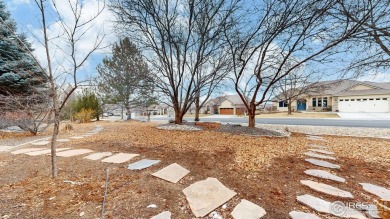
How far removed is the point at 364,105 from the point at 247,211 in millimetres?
28257

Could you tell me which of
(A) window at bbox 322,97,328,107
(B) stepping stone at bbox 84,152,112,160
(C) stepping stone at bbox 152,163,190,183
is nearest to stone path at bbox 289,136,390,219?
(C) stepping stone at bbox 152,163,190,183

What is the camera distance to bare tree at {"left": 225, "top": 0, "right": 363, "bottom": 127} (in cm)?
582

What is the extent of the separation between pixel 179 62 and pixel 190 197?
25.3 feet

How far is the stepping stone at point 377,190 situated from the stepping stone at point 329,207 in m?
0.66

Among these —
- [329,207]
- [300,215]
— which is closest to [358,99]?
[329,207]

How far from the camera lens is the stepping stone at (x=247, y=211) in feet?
6.28

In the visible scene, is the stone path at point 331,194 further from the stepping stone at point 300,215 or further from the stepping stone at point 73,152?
the stepping stone at point 73,152

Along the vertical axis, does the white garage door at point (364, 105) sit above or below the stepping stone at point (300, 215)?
above

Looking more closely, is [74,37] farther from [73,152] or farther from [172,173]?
[172,173]

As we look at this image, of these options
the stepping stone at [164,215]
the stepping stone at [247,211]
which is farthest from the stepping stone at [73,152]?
the stepping stone at [247,211]

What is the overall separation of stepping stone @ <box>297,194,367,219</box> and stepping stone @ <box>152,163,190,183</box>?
1.58 metres

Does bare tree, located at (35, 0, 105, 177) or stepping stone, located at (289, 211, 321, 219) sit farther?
bare tree, located at (35, 0, 105, 177)

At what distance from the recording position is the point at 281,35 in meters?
7.11

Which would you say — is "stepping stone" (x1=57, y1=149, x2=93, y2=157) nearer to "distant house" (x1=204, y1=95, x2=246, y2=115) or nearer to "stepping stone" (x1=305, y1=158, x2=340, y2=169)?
"stepping stone" (x1=305, y1=158, x2=340, y2=169)
